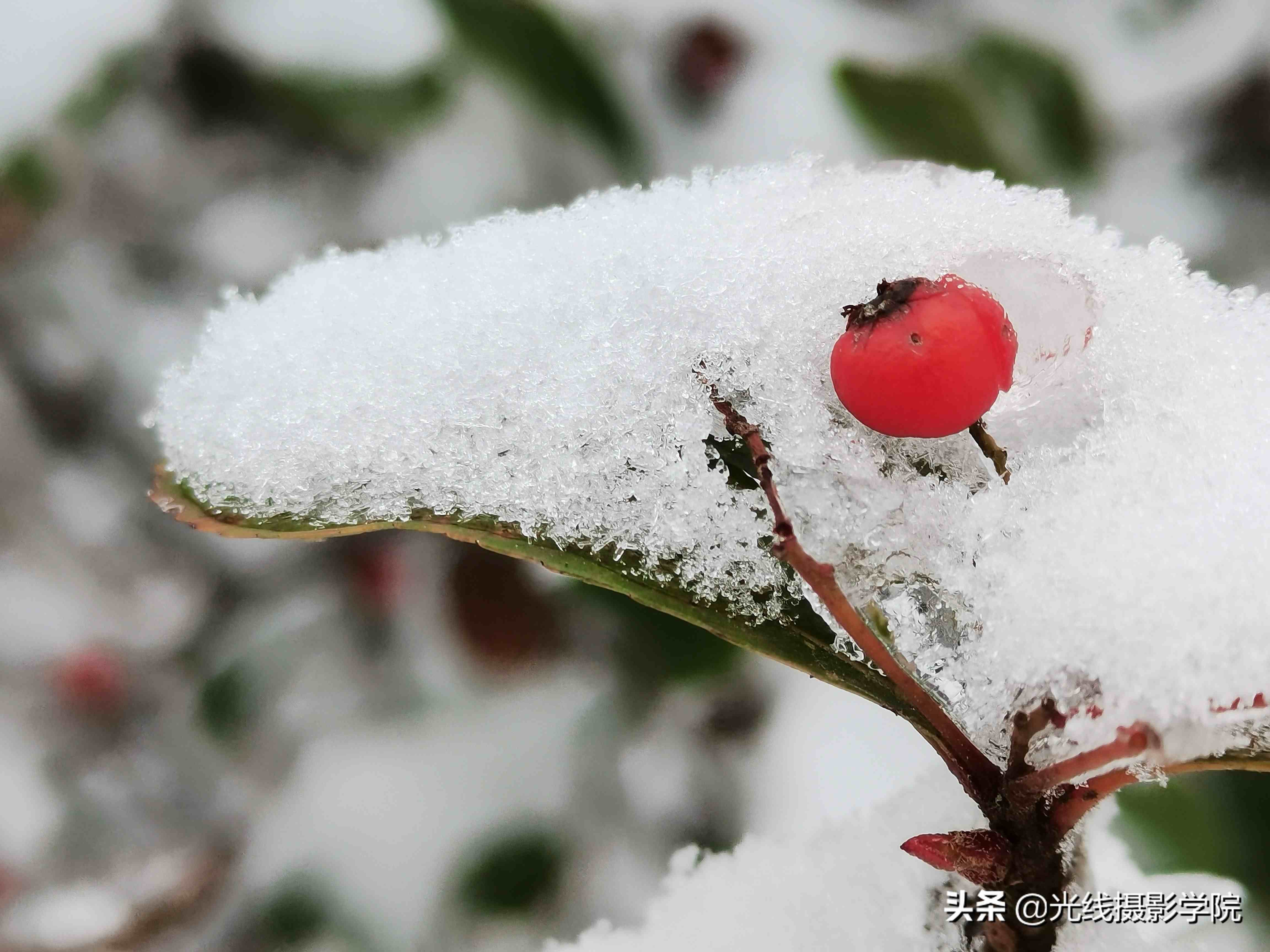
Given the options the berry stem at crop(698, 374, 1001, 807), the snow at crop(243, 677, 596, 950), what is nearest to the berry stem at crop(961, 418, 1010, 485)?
the berry stem at crop(698, 374, 1001, 807)

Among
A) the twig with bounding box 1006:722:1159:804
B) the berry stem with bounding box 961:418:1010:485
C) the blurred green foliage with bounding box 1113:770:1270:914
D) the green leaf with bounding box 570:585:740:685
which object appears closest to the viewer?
the twig with bounding box 1006:722:1159:804

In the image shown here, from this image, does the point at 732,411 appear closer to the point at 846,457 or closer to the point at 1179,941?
the point at 846,457

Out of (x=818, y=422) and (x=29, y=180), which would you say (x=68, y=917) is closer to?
(x=29, y=180)

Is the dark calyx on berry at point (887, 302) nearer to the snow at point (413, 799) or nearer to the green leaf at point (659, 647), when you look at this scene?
the green leaf at point (659, 647)

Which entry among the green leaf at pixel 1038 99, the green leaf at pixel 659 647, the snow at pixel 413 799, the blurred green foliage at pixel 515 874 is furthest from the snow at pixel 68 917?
the green leaf at pixel 1038 99

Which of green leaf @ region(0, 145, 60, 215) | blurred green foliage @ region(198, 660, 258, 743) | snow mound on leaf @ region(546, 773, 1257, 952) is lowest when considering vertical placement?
snow mound on leaf @ region(546, 773, 1257, 952)

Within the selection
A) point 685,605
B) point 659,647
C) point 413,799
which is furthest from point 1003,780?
point 413,799

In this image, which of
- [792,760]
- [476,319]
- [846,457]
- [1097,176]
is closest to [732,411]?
[846,457]

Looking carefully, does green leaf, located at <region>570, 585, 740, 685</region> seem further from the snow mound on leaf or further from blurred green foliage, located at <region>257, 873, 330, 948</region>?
blurred green foliage, located at <region>257, 873, 330, 948</region>
